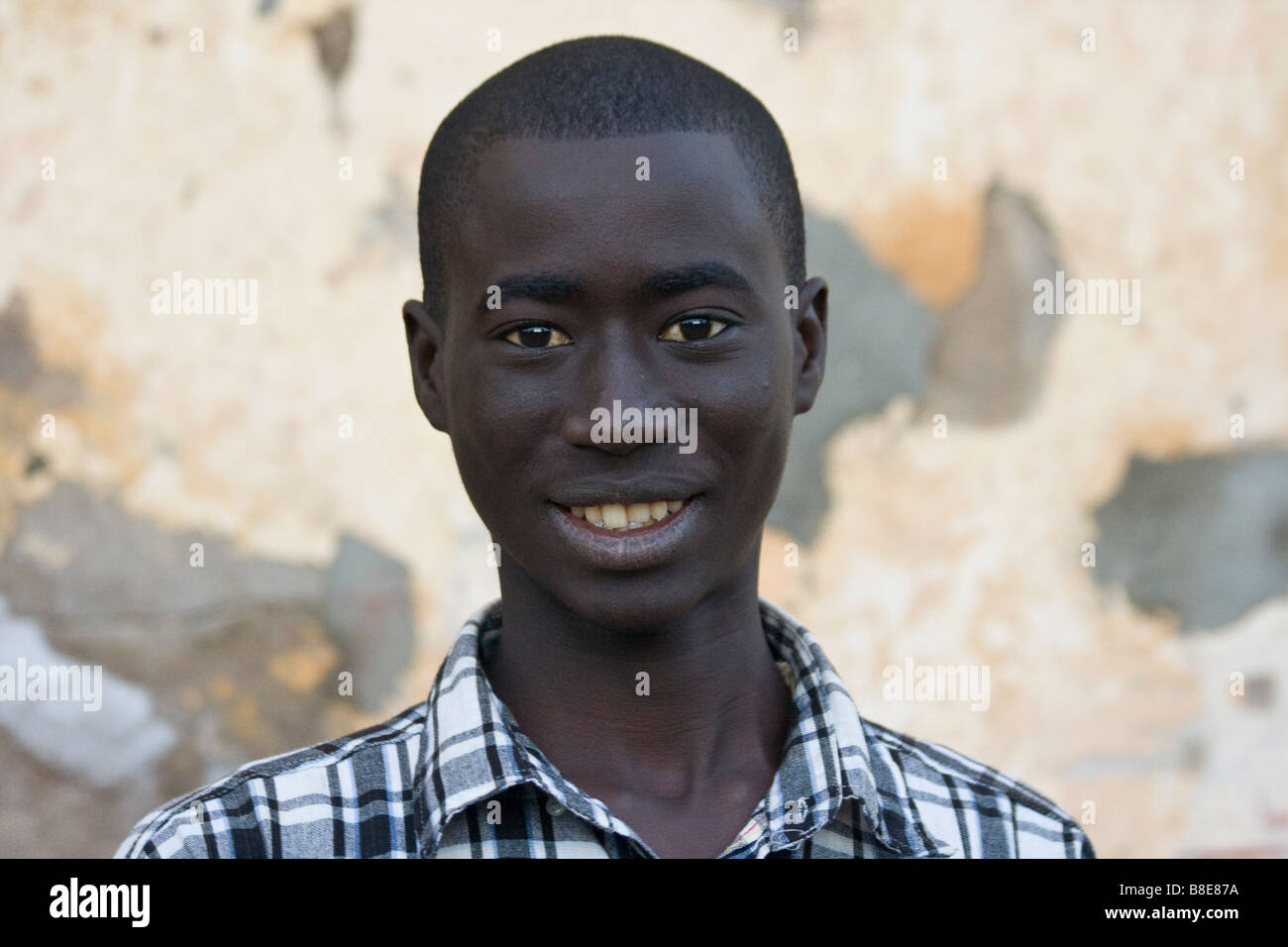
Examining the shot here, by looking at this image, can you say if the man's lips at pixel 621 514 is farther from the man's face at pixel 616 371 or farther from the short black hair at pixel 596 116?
the short black hair at pixel 596 116

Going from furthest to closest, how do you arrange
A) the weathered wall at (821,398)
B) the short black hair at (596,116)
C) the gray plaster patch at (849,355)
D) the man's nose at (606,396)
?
1. the gray plaster patch at (849,355)
2. the weathered wall at (821,398)
3. the short black hair at (596,116)
4. the man's nose at (606,396)

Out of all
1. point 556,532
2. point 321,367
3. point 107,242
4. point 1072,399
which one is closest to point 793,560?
point 1072,399

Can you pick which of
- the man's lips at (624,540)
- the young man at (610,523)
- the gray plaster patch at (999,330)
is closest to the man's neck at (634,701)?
the young man at (610,523)

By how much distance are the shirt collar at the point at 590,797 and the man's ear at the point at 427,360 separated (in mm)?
270

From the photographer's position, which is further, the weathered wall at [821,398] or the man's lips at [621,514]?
the weathered wall at [821,398]

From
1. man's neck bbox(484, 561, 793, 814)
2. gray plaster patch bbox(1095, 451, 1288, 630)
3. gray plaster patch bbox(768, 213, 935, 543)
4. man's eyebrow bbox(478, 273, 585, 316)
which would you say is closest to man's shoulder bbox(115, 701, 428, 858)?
man's neck bbox(484, 561, 793, 814)

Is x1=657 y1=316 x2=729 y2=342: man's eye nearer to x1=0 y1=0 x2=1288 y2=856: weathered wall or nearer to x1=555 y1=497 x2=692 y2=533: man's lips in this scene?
x1=555 y1=497 x2=692 y2=533: man's lips

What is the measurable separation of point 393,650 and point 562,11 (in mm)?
1646

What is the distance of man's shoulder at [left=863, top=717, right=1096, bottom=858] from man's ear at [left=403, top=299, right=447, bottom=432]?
684 mm

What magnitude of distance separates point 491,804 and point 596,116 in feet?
2.57

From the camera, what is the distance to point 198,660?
139 inches

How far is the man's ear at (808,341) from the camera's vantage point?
1.85 metres

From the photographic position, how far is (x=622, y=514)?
162cm
